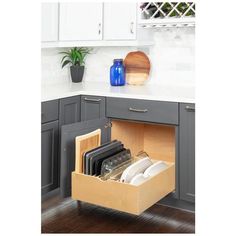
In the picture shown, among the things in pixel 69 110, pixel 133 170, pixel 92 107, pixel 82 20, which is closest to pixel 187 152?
pixel 133 170

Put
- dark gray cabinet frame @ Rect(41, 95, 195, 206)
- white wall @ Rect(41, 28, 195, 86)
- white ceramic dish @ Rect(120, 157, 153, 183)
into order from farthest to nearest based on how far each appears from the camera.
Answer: white wall @ Rect(41, 28, 195, 86)
dark gray cabinet frame @ Rect(41, 95, 195, 206)
white ceramic dish @ Rect(120, 157, 153, 183)

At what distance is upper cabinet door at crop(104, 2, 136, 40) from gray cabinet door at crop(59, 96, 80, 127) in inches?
23.6

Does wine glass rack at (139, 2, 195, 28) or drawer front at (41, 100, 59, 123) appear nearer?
drawer front at (41, 100, 59, 123)

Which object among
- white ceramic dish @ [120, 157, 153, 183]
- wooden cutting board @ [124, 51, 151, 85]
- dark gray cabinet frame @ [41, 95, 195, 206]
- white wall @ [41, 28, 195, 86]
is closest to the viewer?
white ceramic dish @ [120, 157, 153, 183]

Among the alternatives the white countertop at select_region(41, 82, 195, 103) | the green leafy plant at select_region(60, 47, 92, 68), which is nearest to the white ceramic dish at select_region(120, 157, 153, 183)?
the white countertop at select_region(41, 82, 195, 103)

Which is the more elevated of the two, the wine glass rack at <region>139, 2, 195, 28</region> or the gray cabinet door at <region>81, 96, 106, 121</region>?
the wine glass rack at <region>139, 2, 195, 28</region>

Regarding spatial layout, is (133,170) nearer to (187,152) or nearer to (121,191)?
(121,191)

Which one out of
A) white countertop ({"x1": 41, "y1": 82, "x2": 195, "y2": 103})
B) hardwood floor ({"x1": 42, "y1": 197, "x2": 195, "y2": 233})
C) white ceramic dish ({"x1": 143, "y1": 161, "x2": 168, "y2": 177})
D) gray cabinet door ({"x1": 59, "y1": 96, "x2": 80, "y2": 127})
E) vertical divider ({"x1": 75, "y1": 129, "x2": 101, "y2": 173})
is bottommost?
hardwood floor ({"x1": 42, "y1": 197, "x2": 195, "y2": 233})

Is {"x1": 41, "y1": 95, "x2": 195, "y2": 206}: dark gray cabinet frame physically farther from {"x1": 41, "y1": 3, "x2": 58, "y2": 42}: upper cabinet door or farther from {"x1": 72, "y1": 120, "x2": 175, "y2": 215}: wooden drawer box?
{"x1": 41, "y1": 3, "x2": 58, "y2": 42}: upper cabinet door

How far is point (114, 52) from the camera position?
3.71 m

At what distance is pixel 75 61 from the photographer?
375 cm

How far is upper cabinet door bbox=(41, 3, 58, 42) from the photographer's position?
3118mm
